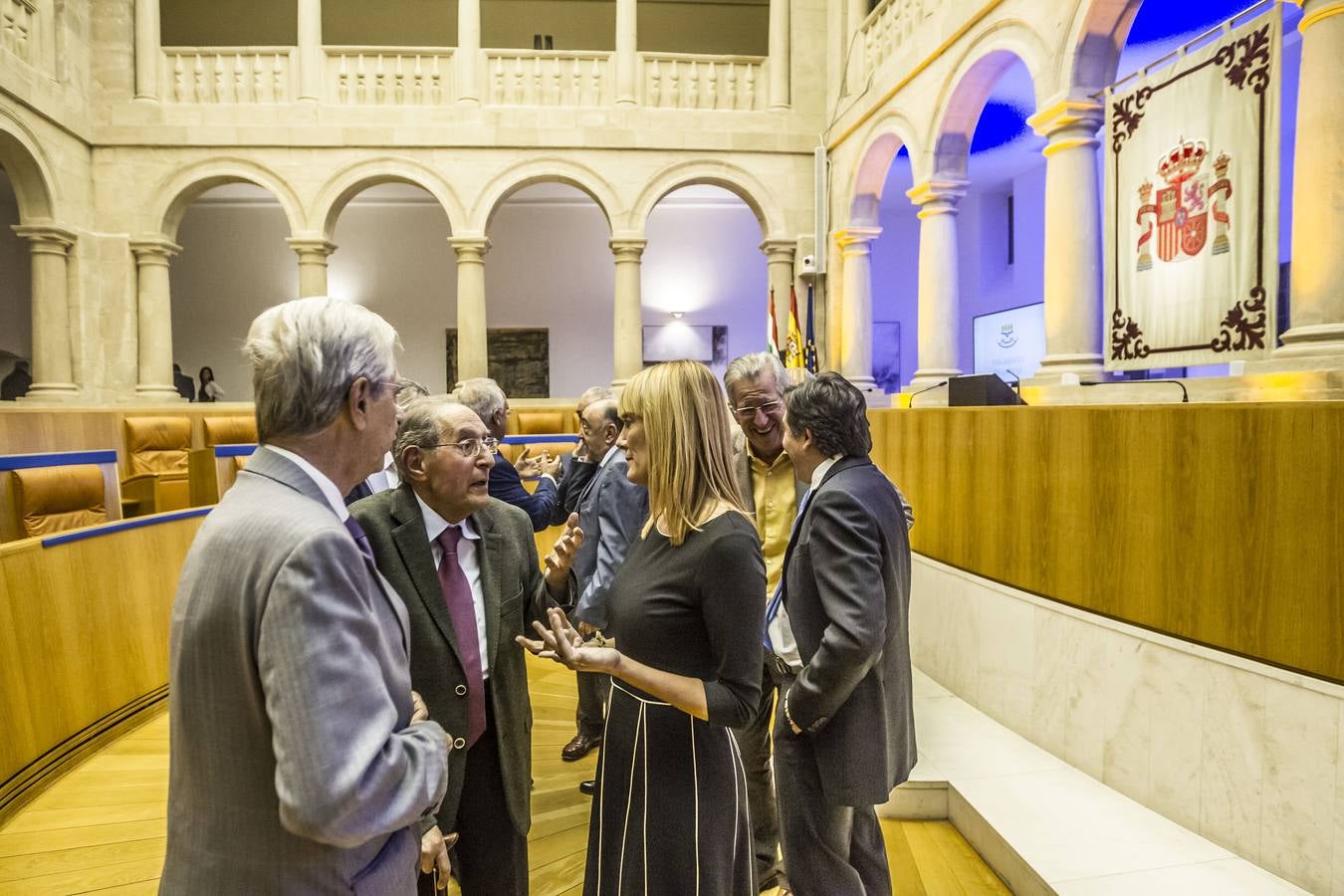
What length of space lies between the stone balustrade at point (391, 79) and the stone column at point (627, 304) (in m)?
2.68

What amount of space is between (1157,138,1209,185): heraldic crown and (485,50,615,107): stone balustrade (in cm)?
661

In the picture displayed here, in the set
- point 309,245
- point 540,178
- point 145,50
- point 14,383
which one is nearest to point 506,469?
point 540,178

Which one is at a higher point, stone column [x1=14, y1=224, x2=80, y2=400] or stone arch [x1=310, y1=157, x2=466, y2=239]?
stone arch [x1=310, y1=157, x2=466, y2=239]

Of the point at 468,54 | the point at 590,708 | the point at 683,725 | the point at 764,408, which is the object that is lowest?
the point at 590,708

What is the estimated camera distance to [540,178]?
9211 mm

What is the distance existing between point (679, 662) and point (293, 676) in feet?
2.38

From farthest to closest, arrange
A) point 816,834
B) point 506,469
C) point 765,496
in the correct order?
point 506,469 < point 765,496 < point 816,834

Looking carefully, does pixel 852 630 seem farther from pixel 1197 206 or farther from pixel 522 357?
pixel 522 357

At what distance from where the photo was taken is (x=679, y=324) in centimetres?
1184

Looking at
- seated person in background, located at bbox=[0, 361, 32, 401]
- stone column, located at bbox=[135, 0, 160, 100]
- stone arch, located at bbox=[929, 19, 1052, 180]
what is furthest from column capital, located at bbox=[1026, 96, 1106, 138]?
seated person in background, located at bbox=[0, 361, 32, 401]

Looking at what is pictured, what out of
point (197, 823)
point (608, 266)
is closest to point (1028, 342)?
point (608, 266)

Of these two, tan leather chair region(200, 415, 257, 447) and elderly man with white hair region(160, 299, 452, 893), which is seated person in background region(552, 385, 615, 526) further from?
tan leather chair region(200, 415, 257, 447)

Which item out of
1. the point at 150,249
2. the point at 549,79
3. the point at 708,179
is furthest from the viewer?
the point at 708,179

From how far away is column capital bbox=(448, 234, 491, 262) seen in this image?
29.8 ft
